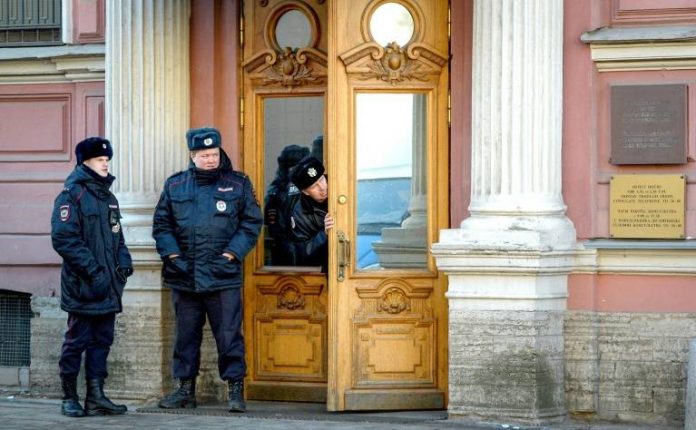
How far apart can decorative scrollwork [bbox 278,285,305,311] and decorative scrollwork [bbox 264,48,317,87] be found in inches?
59.3

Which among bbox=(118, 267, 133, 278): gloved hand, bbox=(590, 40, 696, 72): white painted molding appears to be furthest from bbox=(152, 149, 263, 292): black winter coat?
bbox=(590, 40, 696, 72): white painted molding

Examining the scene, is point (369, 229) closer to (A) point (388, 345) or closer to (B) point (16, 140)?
(A) point (388, 345)

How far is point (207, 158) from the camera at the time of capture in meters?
11.9

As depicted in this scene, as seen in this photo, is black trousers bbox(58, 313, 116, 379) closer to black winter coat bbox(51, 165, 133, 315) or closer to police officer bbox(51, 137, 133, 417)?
police officer bbox(51, 137, 133, 417)

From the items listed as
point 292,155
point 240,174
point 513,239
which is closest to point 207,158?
point 240,174

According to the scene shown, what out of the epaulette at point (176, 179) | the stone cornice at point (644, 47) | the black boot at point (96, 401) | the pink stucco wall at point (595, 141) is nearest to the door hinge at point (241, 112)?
the epaulette at point (176, 179)

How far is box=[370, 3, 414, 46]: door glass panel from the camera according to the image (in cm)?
1223

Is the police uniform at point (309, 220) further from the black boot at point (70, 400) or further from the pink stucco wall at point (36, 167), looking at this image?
the black boot at point (70, 400)

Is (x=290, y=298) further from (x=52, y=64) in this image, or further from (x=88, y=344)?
(x=52, y=64)

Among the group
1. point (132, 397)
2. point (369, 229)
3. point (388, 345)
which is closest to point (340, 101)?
point (369, 229)

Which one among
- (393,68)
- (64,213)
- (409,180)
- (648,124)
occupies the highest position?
(393,68)

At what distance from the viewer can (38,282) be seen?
13219mm

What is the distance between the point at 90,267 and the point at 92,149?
0.81 metres

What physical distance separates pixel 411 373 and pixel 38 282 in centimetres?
307
